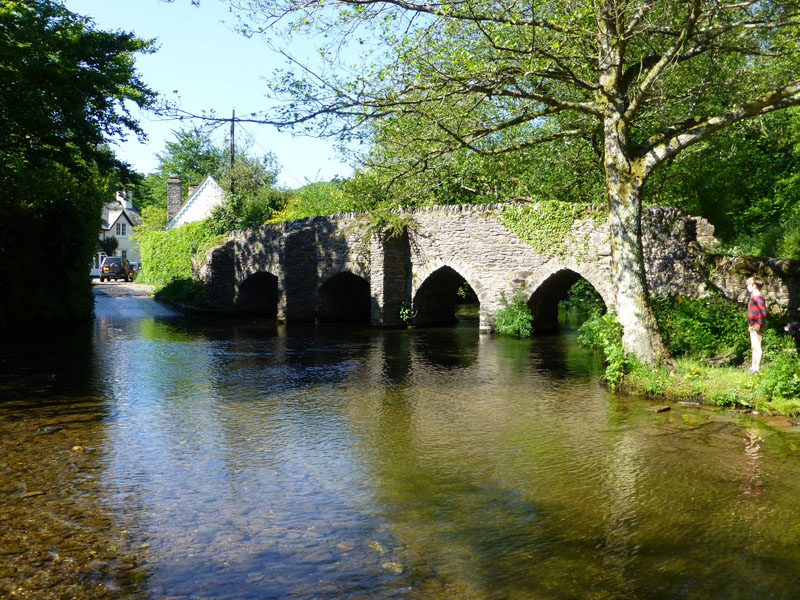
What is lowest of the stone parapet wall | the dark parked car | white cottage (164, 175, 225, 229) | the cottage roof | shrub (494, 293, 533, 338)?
shrub (494, 293, 533, 338)

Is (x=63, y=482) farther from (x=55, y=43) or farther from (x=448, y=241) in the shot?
(x=448, y=241)

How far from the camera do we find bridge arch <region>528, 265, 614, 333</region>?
16797 mm

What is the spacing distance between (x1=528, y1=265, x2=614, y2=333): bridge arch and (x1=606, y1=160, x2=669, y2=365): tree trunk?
5589 millimetres

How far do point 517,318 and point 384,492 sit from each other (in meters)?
13.5

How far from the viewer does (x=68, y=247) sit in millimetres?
22000

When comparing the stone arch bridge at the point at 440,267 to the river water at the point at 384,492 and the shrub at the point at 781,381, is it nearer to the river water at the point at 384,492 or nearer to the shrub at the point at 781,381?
the shrub at the point at 781,381

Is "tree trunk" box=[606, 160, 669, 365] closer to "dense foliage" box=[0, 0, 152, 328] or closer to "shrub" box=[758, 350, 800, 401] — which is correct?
"shrub" box=[758, 350, 800, 401]

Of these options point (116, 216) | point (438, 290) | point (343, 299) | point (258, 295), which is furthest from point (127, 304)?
point (116, 216)

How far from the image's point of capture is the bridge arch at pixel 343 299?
82.6ft

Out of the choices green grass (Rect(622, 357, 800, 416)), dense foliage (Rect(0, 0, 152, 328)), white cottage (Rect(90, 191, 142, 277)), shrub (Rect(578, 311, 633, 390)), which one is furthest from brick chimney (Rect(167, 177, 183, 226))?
green grass (Rect(622, 357, 800, 416))

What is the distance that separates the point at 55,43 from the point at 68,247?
7.52 meters

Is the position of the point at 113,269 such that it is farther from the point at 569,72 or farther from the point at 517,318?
the point at 569,72

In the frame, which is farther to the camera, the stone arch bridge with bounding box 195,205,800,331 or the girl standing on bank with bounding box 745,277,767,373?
the stone arch bridge with bounding box 195,205,800,331

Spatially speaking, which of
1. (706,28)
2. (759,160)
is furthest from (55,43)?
(759,160)
